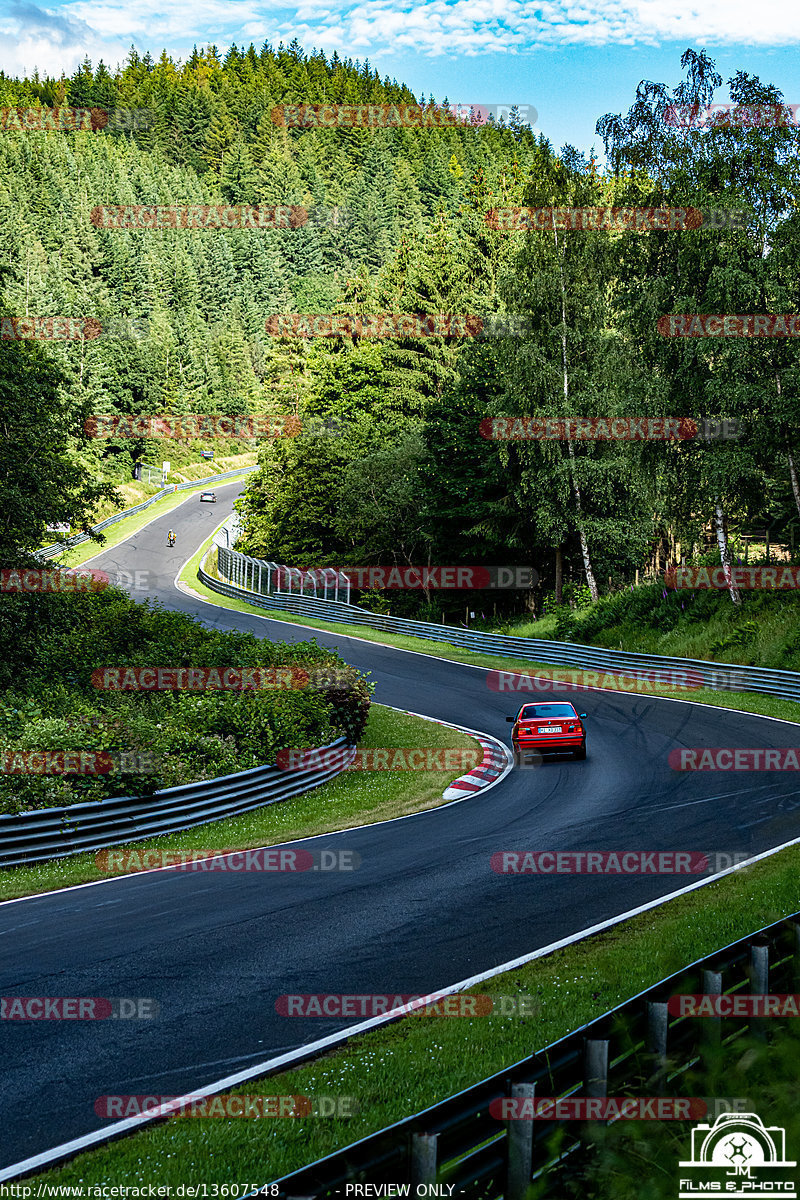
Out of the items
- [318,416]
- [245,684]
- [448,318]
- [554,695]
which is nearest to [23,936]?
[245,684]

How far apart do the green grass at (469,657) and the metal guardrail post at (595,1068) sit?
69.4 feet

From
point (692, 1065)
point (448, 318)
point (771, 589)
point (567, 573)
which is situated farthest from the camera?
point (448, 318)

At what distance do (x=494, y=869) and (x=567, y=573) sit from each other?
114 feet

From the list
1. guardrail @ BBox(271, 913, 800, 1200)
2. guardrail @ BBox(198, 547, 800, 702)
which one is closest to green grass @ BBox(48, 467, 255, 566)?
guardrail @ BBox(198, 547, 800, 702)

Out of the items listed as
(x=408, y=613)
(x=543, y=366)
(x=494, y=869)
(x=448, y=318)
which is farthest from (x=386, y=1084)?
(x=448, y=318)

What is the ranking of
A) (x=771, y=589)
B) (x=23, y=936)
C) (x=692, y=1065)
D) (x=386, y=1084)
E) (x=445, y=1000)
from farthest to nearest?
(x=771, y=589)
(x=23, y=936)
(x=445, y=1000)
(x=386, y=1084)
(x=692, y=1065)

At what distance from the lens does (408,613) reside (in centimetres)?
5081

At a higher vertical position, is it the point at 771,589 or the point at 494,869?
the point at 771,589

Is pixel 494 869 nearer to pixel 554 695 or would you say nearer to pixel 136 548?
pixel 554 695

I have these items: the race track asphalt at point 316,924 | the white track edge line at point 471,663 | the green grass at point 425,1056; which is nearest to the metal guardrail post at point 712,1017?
the green grass at point 425,1056

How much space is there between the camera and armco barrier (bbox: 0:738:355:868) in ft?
43.8

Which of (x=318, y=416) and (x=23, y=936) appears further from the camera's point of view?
(x=318, y=416)

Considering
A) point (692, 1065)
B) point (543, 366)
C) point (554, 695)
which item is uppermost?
point (543, 366)

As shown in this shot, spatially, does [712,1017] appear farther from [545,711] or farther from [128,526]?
[128,526]
